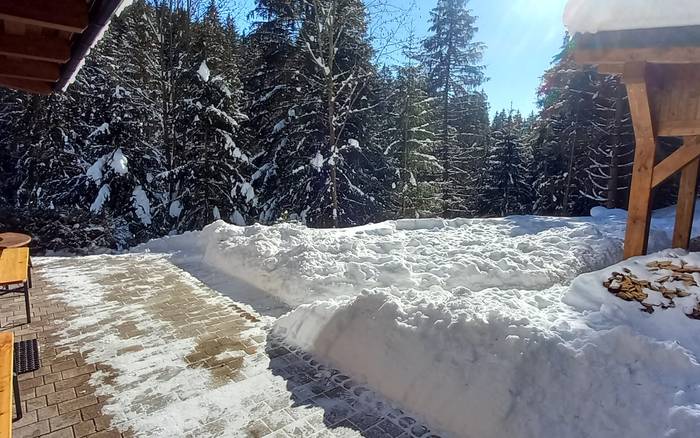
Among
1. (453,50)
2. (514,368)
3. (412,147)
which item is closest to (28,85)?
(514,368)

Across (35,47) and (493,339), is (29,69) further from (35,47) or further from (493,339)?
(493,339)

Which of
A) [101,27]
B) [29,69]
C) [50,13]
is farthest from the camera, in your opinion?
[29,69]

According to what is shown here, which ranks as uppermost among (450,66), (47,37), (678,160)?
(450,66)

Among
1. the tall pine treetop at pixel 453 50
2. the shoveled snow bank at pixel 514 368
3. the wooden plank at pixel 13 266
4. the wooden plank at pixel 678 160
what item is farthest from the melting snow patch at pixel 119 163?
the tall pine treetop at pixel 453 50

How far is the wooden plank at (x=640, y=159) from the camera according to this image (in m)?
3.94

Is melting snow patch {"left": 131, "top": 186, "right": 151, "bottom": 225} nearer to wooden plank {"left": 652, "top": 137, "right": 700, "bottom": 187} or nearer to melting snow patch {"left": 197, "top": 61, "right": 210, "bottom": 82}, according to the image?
melting snow patch {"left": 197, "top": 61, "right": 210, "bottom": 82}

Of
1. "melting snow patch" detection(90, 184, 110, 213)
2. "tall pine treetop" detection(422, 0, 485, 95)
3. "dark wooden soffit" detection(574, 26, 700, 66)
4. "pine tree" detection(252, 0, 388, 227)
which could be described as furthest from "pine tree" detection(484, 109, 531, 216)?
"melting snow patch" detection(90, 184, 110, 213)

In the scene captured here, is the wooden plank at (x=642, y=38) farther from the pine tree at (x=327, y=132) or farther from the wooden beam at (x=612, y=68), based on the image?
the pine tree at (x=327, y=132)

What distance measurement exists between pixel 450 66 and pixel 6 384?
717 inches

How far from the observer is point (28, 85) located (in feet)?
12.6

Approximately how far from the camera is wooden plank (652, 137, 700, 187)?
402 cm

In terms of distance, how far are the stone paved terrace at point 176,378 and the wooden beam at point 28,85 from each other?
242cm

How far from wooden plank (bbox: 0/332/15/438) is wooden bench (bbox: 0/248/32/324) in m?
1.41

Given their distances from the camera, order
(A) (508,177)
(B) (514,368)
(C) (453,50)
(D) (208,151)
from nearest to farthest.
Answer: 1. (B) (514,368)
2. (D) (208,151)
3. (C) (453,50)
4. (A) (508,177)
